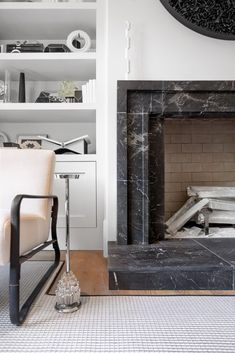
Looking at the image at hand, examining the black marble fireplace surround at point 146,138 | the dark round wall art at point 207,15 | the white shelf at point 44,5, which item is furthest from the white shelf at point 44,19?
the black marble fireplace surround at point 146,138

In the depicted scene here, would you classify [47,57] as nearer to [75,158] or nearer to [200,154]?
[75,158]

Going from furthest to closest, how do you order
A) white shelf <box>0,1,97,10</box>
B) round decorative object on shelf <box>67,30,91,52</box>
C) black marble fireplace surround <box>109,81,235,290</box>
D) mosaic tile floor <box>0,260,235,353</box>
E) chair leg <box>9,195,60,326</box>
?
round decorative object on shelf <box>67,30,91,52</box>, white shelf <box>0,1,97,10</box>, black marble fireplace surround <box>109,81,235,290</box>, chair leg <box>9,195,60,326</box>, mosaic tile floor <box>0,260,235,353</box>

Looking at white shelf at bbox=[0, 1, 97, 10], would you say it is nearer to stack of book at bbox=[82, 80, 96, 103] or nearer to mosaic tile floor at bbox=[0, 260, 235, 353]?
stack of book at bbox=[82, 80, 96, 103]

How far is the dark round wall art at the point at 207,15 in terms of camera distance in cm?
213

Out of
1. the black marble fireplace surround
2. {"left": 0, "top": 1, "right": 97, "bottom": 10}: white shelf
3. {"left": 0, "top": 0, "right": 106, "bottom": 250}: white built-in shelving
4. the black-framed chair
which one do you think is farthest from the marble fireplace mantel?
{"left": 0, "top": 1, "right": 97, "bottom": 10}: white shelf

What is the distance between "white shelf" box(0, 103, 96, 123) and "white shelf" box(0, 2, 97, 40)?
76 centimetres

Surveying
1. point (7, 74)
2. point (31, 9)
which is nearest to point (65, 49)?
point (31, 9)

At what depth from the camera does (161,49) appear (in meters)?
2.18

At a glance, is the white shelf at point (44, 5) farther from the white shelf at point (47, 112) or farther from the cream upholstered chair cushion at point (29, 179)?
the cream upholstered chair cushion at point (29, 179)

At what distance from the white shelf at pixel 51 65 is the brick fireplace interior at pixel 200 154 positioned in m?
0.89

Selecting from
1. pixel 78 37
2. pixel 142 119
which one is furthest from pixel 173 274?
pixel 78 37

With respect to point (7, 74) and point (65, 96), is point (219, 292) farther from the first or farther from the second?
point (7, 74)

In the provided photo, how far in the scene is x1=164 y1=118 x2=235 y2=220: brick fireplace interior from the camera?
2.60 metres

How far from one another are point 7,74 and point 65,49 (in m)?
0.55
